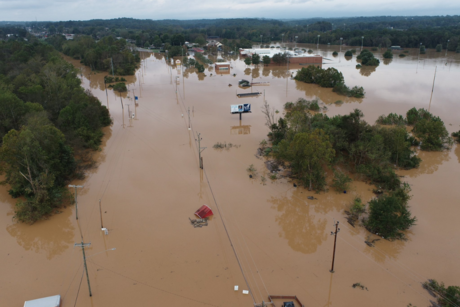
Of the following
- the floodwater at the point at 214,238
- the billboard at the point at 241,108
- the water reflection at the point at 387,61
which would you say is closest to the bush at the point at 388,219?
the floodwater at the point at 214,238

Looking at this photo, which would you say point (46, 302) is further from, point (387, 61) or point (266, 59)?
point (387, 61)

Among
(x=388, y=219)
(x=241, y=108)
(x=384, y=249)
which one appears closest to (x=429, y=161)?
(x=388, y=219)

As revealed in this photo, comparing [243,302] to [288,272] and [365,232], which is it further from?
[365,232]

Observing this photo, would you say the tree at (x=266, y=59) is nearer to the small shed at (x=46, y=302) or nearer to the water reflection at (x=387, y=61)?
the water reflection at (x=387, y=61)

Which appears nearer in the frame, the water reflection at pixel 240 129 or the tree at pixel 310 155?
the tree at pixel 310 155

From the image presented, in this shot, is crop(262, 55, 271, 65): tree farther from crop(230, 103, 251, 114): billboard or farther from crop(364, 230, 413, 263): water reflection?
crop(364, 230, 413, 263): water reflection

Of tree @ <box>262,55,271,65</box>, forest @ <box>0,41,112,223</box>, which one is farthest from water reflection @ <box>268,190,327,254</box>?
tree @ <box>262,55,271,65</box>

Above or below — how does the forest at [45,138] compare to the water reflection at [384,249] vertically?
above

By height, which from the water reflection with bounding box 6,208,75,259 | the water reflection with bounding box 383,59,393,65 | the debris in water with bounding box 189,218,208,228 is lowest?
the water reflection with bounding box 6,208,75,259
